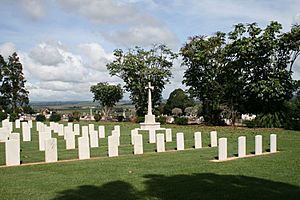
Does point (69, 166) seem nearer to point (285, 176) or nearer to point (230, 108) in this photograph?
point (285, 176)

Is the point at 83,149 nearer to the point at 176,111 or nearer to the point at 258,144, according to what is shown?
the point at 258,144

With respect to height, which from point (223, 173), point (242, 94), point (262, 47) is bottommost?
point (223, 173)

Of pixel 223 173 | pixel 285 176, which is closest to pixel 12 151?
pixel 223 173

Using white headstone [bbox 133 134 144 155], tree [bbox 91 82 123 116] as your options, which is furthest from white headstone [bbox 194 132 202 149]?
tree [bbox 91 82 123 116]

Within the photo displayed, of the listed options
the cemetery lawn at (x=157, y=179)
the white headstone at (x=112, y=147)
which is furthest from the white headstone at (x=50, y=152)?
the white headstone at (x=112, y=147)

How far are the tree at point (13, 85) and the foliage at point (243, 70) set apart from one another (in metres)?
29.7

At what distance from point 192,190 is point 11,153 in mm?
6836

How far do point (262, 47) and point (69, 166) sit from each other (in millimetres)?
23147

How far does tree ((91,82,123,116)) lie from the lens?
61.2 metres

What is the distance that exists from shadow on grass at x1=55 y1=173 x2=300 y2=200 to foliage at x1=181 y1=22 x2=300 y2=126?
22781mm

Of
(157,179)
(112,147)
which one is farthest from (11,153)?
(157,179)

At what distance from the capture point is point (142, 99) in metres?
45.3

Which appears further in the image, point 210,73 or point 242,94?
point 210,73

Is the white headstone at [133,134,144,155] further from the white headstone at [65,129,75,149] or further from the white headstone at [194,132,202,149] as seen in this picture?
the white headstone at [65,129,75,149]
